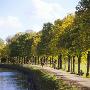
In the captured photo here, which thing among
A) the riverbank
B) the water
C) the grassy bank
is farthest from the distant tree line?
the water

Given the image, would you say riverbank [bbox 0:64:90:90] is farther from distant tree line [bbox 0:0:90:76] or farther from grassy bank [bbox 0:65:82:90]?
distant tree line [bbox 0:0:90:76]

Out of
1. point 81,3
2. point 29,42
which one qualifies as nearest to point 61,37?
point 81,3

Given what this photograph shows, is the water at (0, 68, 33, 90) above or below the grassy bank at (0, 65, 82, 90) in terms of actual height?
below

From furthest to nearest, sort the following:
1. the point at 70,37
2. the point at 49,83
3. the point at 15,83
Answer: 1. the point at 15,83
2. the point at 70,37
3. the point at 49,83

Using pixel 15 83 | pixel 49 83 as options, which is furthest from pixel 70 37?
pixel 49 83

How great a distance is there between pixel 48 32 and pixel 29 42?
49.2 metres

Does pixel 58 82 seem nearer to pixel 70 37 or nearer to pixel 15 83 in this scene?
pixel 70 37

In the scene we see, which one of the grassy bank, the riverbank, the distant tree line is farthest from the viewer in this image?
the distant tree line

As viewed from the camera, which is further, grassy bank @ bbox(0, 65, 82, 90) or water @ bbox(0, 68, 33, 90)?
water @ bbox(0, 68, 33, 90)

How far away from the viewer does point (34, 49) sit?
17575 centimetres

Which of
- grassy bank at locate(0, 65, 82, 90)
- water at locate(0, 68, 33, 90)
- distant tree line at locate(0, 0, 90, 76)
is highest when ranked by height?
distant tree line at locate(0, 0, 90, 76)

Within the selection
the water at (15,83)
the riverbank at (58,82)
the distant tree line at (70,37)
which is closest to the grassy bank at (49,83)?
the riverbank at (58,82)

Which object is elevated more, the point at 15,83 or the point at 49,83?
the point at 49,83

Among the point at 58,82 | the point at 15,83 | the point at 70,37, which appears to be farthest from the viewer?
the point at 15,83
